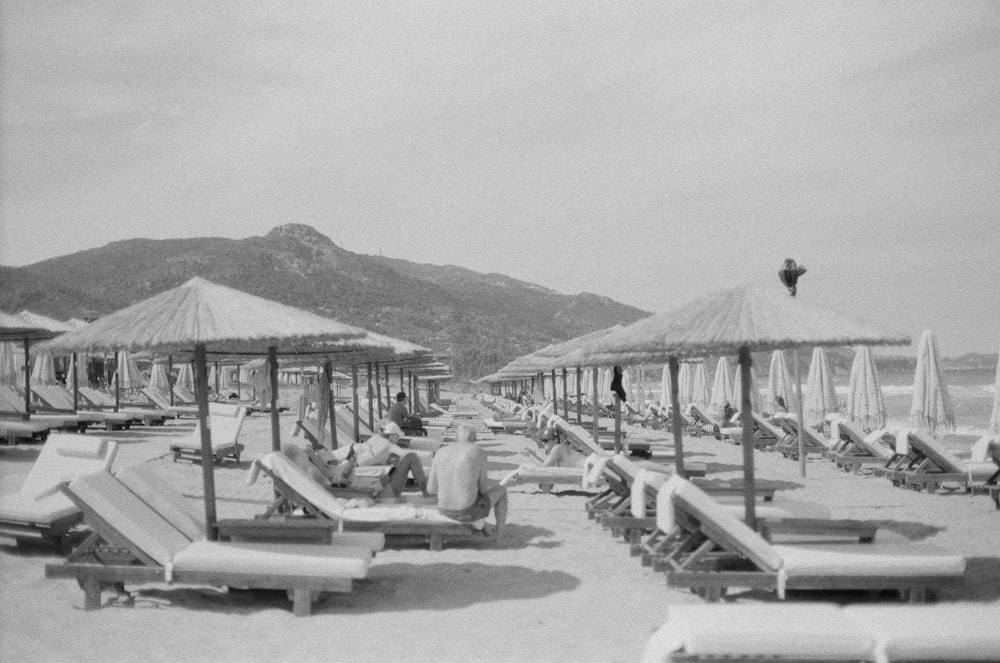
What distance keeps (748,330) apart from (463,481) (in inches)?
103

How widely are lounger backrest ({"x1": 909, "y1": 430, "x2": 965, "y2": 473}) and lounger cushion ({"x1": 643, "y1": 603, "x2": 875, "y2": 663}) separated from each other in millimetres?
7985

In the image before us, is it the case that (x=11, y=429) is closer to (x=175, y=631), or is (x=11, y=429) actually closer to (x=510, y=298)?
(x=175, y=631)

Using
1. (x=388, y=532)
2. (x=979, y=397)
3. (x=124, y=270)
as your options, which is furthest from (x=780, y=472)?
(x=124, y=270)

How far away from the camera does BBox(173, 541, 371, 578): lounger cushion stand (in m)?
5.20

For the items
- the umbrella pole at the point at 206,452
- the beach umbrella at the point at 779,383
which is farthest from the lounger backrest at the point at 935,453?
the beach umbrella at the point at 779,383

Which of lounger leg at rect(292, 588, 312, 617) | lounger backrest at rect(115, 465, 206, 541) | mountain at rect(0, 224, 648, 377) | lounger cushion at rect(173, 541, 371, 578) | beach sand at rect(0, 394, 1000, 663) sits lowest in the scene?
beach sand at rect(0, 394, 1000, 663)

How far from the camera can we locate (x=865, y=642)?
358 centimetres

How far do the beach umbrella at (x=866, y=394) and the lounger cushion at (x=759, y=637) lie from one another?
14088 mm

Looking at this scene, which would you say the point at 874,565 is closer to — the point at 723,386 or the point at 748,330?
the point at 748,330

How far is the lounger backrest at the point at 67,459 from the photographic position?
7020 mm

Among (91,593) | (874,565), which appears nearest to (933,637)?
Result: (874,565)

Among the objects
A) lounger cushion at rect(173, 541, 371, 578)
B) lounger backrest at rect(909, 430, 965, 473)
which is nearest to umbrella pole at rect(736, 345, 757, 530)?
lounger cushion at rect(173, 541, 371, 578)

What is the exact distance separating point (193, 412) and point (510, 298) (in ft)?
364

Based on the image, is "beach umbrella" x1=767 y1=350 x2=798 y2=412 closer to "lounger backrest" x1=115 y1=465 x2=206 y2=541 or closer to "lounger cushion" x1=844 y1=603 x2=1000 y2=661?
"lounger backrest" x1=115 y1=465 x2=206 y2=541
